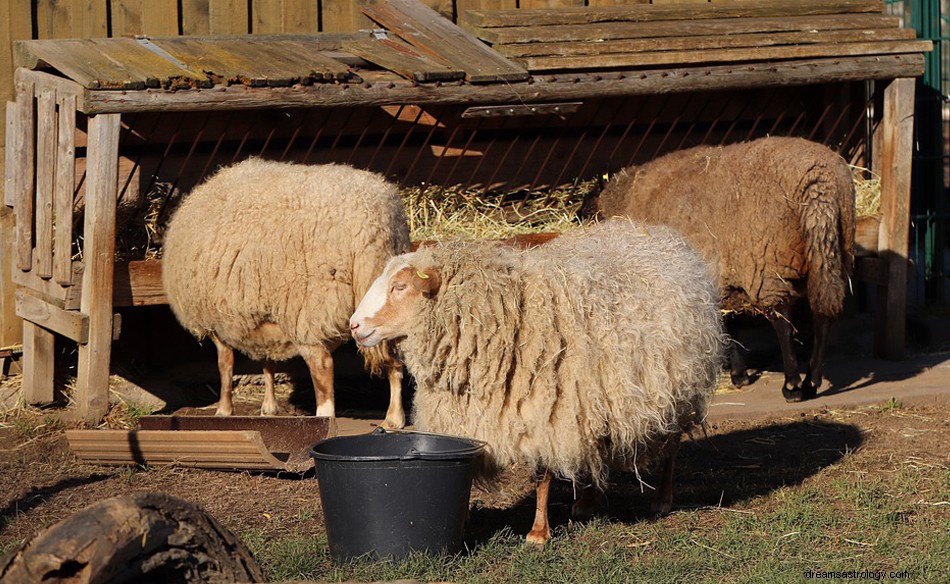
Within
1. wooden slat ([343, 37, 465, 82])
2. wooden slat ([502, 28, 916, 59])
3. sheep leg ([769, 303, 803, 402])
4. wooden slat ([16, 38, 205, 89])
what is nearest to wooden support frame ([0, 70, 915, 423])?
wooden slat ([16, 38, 205, 89])

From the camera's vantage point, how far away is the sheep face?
5.50 metres

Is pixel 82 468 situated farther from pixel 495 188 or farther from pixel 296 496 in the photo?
pixel 495 188

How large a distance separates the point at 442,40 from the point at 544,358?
4258 mm

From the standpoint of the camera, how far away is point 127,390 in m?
9.02

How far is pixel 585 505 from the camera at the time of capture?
6.07 m

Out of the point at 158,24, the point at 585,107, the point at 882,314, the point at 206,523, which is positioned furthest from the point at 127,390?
the point at 882,314

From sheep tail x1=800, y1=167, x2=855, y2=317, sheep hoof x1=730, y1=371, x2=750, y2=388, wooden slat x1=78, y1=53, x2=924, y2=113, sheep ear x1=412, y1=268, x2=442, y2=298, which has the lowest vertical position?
sheep hoof x1=730, y1=371, x2=750, y2=388

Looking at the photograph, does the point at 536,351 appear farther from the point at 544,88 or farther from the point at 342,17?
the point at 342,17

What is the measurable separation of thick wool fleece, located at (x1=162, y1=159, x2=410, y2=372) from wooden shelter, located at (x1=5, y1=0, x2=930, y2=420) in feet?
1.82

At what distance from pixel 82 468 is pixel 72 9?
11.5ft

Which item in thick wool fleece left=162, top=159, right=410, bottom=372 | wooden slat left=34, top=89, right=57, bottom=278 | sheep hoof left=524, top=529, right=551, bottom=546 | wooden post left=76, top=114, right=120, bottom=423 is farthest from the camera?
wooden slat left=34, top=89, right=57, bottom=278

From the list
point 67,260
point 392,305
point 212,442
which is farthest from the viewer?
point 67,260

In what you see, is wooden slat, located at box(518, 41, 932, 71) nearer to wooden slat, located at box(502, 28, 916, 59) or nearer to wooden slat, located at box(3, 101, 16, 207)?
wooden slat, located at box(502, 28, 916, 59)

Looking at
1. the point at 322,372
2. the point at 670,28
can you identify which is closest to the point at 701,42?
the point at 670,28
